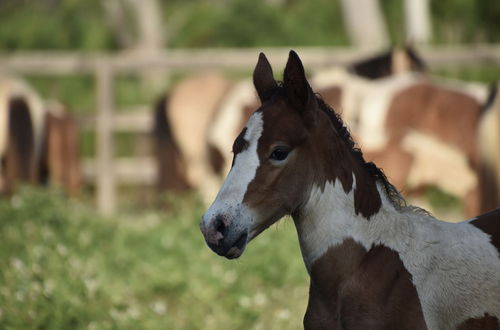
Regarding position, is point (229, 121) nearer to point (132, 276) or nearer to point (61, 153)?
point (61, 153)

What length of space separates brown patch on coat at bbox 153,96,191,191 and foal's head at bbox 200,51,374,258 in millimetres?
7824

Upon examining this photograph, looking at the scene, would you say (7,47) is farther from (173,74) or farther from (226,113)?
(226,113)

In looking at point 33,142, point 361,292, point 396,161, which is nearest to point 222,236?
point 361,292

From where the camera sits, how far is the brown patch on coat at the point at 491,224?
3422 millimetres

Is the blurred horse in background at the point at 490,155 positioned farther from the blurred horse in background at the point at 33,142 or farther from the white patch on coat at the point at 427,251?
the blurred horse in background at the point at 33,142

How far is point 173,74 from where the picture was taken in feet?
58.5

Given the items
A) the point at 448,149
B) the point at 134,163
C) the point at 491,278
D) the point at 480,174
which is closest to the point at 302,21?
the point at 134,163

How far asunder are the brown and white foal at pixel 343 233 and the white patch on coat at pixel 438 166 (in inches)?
227

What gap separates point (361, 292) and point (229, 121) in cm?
687

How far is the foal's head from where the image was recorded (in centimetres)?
311

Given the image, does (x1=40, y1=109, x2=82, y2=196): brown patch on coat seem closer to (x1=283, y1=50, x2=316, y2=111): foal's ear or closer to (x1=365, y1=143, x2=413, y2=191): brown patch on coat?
(x1=365, y1=143, x2=413, y2=191): brown patch on coat

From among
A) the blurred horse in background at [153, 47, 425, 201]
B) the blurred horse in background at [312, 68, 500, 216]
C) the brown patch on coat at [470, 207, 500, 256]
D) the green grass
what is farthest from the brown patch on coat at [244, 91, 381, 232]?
the blurred horse in background at [153, 47, 425, 201]

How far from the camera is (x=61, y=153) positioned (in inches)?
Answer: 467

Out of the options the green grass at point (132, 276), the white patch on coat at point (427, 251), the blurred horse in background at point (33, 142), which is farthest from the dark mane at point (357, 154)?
the blurred horse in background at point (33, 142)
